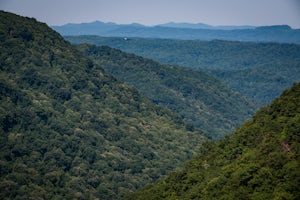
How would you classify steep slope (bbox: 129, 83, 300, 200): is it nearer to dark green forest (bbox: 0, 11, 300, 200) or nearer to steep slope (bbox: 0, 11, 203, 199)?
dark green forest (bbox: 0, 11, 300, 200)

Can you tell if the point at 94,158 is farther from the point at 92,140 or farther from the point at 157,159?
the point at 157,159

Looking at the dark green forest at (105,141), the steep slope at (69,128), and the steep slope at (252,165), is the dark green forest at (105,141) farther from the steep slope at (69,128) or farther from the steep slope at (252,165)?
the steep slope at (69,128)

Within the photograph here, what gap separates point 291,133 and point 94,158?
219ft

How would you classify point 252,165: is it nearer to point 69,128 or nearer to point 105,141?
point 69,128

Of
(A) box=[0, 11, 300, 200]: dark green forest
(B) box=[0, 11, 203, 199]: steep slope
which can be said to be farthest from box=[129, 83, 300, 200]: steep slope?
(B) box=[0, 11, 203, 199]: steep slope

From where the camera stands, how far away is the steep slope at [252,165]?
52.6m

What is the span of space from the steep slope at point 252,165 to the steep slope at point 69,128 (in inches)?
1282

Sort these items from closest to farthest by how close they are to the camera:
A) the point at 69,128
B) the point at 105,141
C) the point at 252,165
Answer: the point at 252,165 < the point at 69,128 < the point at 105,141

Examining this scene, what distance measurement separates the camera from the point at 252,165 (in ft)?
184

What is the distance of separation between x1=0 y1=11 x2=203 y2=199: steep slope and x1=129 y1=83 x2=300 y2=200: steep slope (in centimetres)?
3257

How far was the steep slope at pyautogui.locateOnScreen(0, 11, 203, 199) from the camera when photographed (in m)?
105

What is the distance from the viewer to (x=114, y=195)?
10612cm

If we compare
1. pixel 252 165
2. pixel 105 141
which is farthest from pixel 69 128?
pixel 252 165

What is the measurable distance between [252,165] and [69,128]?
72.5m
